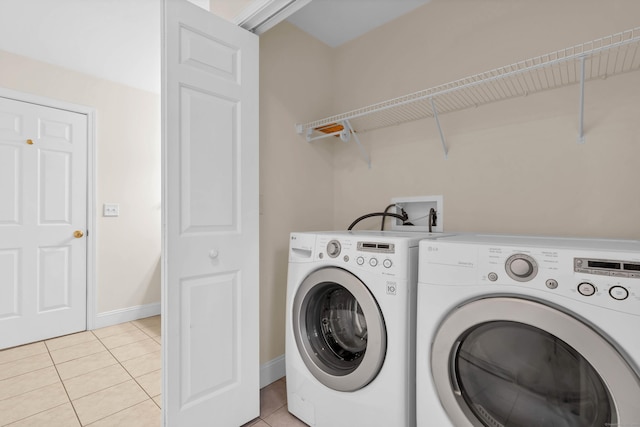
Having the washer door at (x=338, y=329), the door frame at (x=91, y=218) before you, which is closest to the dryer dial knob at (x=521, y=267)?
the washer door at (x=338, y=329)

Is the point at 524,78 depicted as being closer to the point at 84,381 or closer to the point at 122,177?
the point at 84,381

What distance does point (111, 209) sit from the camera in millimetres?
2914

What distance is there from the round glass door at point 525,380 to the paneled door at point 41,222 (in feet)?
10.4

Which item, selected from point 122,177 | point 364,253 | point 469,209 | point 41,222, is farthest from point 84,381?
point 469,209

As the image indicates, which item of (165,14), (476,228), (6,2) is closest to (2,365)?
(6,2)

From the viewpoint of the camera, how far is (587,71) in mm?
1402

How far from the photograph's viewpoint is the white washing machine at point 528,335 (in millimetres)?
785

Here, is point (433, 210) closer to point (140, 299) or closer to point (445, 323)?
point (445, 323)

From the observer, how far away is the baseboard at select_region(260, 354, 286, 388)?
6.13 feet

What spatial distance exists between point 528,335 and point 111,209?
3.34 meters

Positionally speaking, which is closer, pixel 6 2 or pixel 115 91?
pixel 6 2

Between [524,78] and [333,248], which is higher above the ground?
[524,78]

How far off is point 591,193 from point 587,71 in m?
0.57

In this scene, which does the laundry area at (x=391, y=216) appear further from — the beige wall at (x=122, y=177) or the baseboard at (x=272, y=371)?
the beige wall at (x=122, y=177)
